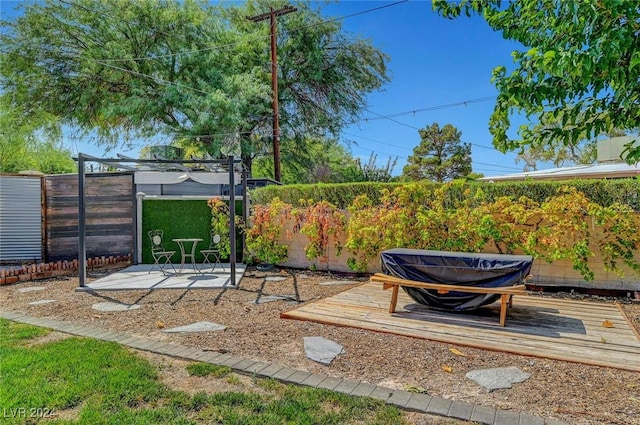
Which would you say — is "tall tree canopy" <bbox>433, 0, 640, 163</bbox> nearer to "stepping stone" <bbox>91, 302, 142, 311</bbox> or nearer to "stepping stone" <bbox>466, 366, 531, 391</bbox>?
"stepping stone" <bbox>466, 366, 531, 391</bbox>

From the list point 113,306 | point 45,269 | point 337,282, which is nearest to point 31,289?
point 45,269

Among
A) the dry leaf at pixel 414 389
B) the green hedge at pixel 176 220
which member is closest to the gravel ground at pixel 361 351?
the dry leaf at pixel 414 389

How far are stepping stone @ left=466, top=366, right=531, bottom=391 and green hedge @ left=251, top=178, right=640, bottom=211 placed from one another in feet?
12.4

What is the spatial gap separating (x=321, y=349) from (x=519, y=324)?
2352mm

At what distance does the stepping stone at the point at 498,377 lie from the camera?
9.66 feet

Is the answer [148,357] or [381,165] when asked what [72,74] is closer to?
[381,165]

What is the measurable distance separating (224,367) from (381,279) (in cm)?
229

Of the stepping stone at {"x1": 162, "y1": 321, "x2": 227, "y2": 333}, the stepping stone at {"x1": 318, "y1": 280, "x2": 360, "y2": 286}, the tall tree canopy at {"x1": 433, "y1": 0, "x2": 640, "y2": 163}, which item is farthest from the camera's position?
the stepping stone at {"x1": 318, "y1": 280, "x2": 360, "y2": 286}

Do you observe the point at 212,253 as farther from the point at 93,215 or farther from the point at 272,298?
the point at 272,298

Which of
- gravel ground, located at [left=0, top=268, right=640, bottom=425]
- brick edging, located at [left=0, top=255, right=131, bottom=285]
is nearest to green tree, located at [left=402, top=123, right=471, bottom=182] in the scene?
brick edging, located at [left=0, top=255, right=131, bottom=285]

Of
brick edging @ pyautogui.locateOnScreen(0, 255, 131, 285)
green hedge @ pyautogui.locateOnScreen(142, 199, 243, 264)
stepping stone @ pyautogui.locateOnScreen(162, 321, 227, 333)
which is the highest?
green hedge @ pyautogui.locateOnScreen(142, 199, 243, 264)

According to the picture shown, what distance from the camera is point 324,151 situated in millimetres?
20750

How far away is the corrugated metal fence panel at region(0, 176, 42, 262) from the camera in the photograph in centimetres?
830

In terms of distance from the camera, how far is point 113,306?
17.4 ft
